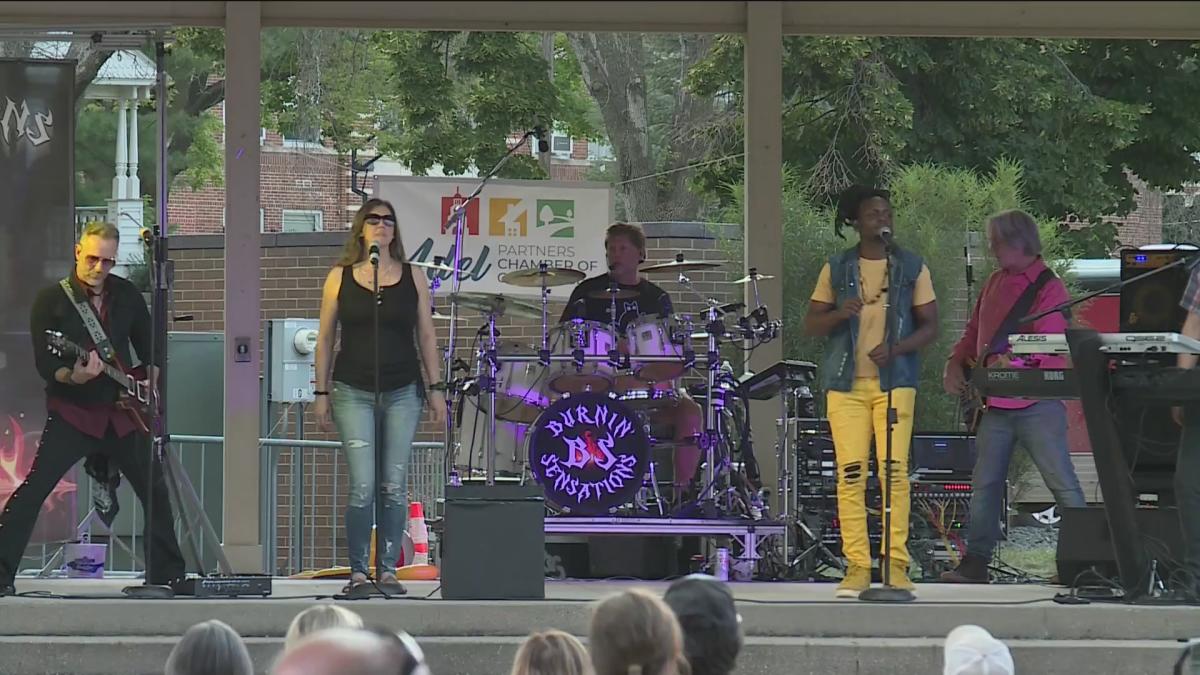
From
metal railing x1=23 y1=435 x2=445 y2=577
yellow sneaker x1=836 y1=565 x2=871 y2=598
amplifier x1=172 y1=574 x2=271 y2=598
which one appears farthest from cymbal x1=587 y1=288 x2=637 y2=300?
amplifier x1=172 y1=574 x2=271 y2=598

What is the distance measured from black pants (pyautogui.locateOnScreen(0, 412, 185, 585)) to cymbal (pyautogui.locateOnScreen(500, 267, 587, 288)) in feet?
9.79

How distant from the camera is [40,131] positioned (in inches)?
417

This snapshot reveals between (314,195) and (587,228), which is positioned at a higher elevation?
(314,195)

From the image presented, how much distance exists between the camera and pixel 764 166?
35.3 feet

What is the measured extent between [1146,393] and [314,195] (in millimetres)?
28760

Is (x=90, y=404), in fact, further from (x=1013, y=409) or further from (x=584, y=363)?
(x=1013, y=409)

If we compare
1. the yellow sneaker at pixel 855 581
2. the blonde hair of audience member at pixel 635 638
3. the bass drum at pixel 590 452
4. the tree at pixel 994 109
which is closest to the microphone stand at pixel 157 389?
the bass drum at pixel 590 452

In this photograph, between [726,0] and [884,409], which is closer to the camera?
[884,409]

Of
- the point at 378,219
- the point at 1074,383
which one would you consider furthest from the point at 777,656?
the point at 378,219

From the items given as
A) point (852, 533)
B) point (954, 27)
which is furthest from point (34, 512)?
point (954, 27)

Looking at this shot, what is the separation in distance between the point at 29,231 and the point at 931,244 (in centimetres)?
912

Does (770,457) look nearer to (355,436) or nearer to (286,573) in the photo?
(355,436)

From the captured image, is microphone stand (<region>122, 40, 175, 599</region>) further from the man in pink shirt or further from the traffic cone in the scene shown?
the man in pink shirt

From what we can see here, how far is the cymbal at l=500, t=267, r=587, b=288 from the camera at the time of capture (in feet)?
36.9
